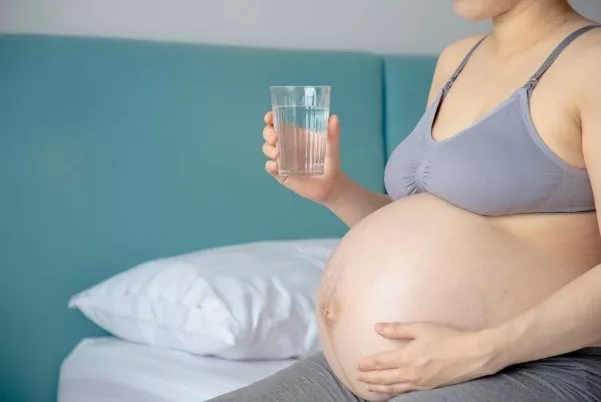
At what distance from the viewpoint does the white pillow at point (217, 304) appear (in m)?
1.36

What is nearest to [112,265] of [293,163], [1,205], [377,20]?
[1,205]

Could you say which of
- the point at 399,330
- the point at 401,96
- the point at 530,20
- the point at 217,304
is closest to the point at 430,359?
the point at 399,330

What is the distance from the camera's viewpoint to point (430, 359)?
86 cm

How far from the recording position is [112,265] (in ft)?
5.22

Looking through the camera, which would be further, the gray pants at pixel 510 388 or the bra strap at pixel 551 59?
the bra strap at pixel 551 59

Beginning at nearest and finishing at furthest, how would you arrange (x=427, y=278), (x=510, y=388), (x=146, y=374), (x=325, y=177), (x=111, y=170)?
1. (x=510, y=388)
2. (x=427, y=278)
3. (x=325, y=177)
4. (x=146, y=374)
5. (x=111, y=170)

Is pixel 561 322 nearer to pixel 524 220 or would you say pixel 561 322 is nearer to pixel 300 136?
pixel 524 220

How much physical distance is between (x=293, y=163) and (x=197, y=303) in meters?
0.40

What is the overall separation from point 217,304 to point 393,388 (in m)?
0.53

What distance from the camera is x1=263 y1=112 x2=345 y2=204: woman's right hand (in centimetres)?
114

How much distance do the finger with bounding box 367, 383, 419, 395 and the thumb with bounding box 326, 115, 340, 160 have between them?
36 cm

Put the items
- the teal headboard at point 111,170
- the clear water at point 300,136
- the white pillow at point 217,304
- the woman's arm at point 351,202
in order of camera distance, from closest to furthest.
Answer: the clear water at point 300,136 → the woman's arm at point 351,202 → the white pillow at point 217,304 → the teal headboard at point 111,170

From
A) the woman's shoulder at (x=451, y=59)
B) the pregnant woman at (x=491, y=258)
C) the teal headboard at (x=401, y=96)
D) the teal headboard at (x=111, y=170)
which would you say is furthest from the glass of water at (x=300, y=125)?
the teal headboard at (x=401, y=96)

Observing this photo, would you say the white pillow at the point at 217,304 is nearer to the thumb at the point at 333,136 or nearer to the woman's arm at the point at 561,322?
the thumb at the point at 333,136
